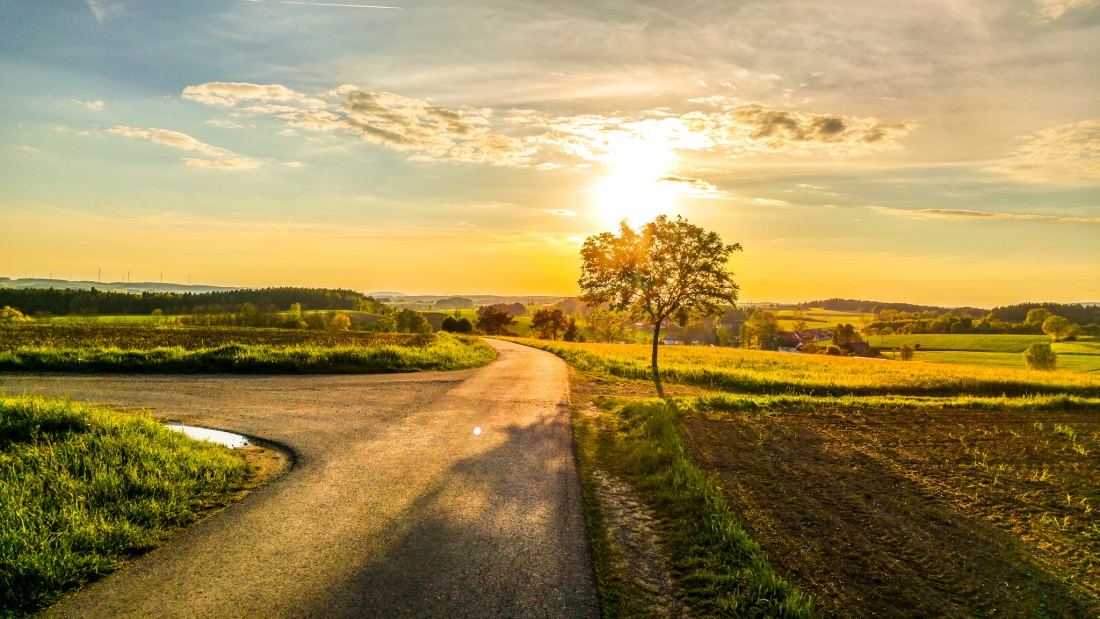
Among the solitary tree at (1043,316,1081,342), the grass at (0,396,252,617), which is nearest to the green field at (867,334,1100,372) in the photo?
the solitary tree at (1043,316,1081,342)

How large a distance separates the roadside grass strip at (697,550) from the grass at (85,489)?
6.26 meters

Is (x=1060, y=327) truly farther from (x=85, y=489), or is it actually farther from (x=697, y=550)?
(x=85, y=489)

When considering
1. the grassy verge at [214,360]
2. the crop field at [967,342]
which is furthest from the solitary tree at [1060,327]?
the grassy verge at [214,360]

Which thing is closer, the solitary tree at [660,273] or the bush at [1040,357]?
the solitary tree at [660,273]

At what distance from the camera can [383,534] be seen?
293 inches

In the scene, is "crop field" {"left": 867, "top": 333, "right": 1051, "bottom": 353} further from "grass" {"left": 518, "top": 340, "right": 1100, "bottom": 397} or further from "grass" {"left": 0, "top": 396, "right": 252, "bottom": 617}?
"grass" {"left": 0, "top": 396, "right": 252, "bottom": 617}

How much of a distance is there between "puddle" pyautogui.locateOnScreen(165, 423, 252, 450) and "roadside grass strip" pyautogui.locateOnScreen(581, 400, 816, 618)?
327 inches

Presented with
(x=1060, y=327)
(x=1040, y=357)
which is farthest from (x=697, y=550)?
(x=1060, y=327)

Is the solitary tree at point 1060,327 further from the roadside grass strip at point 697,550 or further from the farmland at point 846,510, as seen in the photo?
the roadside grass strip at point 697,550

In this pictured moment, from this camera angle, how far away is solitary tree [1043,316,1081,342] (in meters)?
93.1

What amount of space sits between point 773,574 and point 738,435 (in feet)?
28.9

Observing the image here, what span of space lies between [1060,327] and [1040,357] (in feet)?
153

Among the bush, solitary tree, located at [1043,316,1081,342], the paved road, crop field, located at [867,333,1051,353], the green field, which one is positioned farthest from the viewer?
solitary tree, located at [1043,316,1081,342]

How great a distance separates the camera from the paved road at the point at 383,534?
19.1 ft
